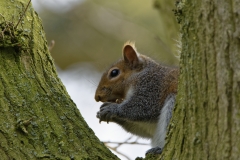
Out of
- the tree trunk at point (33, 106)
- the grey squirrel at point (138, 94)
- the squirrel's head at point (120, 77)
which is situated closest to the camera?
the tree trunk at point (33, 106)

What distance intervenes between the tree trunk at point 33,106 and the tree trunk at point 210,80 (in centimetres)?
77

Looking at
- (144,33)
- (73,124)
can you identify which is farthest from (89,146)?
(144,33)

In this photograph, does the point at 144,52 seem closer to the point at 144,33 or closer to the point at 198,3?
the point at 144,33

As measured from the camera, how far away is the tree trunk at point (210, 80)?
6.24ft

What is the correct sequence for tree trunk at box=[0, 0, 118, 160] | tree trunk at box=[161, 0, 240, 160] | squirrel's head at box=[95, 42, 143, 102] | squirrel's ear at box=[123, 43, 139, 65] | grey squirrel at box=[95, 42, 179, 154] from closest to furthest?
tree trunk at box=[161, 0, 240, 160] → tree trunk at box=[0, 0, 118, 160] → grey squirrel at box=[95, 42, 179, 154] → squirrel's head at box=[95, 42, 143, 102] → squirrel's ear at box=[123, 43, 139, 65]

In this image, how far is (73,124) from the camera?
2.83 m

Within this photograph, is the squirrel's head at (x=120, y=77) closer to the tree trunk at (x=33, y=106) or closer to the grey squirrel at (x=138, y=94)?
the grey squirrel at (x=138, y=94)

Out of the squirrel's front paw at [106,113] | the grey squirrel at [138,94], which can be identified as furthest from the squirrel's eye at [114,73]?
the squirrel's front paw at [106,113]

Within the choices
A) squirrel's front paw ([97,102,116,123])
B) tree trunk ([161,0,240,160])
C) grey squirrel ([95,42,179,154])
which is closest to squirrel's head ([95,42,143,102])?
grey squirrel ([95,42,179,154])

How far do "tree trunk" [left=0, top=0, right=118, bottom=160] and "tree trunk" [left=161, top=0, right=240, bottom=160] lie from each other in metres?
0.77

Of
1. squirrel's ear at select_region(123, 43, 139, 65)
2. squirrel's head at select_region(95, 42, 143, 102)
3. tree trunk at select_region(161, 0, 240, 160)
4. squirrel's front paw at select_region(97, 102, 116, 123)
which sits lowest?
tree trunk at select_region(161, 0, 240, 160)

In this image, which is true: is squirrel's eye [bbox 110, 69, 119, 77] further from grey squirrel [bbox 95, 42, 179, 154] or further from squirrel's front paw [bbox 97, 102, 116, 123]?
squirrel's front paw [bbox 97, 102, 116, 123]

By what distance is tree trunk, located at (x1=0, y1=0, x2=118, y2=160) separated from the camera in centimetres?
257

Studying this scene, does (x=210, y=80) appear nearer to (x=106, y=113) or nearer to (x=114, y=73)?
(x=106, y=113)
